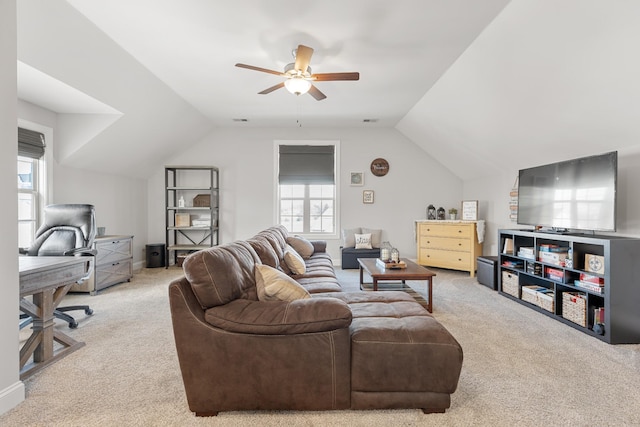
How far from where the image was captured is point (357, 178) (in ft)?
20.7

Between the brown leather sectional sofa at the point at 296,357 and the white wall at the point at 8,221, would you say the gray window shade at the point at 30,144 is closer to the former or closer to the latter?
the white wall at the point at 8,221

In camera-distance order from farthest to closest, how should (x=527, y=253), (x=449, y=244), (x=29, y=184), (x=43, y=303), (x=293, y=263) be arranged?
1. (x=449, y=244)
2. (x=29, y=184)
3. (x=527, y=253)
4. (x=293, y=263)
5. (x=43, y=303)

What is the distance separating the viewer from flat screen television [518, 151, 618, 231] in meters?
2.87

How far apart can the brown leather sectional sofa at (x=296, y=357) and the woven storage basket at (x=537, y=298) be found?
2329 millimetres

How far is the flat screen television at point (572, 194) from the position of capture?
287cm

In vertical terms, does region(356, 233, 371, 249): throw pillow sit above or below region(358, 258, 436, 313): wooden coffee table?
above

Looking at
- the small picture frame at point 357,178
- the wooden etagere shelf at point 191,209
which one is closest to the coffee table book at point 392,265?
the small picture frame at point 357,178

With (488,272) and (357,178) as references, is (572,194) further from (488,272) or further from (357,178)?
(357,178)

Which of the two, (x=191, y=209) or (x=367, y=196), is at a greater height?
(x=367, y=196)

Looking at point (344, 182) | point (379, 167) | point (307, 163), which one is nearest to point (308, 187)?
point (307, 163)

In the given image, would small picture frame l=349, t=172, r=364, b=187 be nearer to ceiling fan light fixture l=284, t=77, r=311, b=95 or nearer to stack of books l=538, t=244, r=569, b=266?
ceiling fan light fixture l=284, t=77, r=311, b=95

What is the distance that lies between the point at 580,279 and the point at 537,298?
0.58 meters

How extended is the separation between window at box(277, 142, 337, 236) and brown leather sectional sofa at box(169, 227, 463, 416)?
4731mm

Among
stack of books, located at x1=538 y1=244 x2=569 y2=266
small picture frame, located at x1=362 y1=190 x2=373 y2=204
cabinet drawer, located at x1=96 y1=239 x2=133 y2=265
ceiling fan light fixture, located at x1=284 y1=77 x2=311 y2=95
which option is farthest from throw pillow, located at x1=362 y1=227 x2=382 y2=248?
cabinet drawer, located at x1=96 y1=239 x2=133 y2=265
